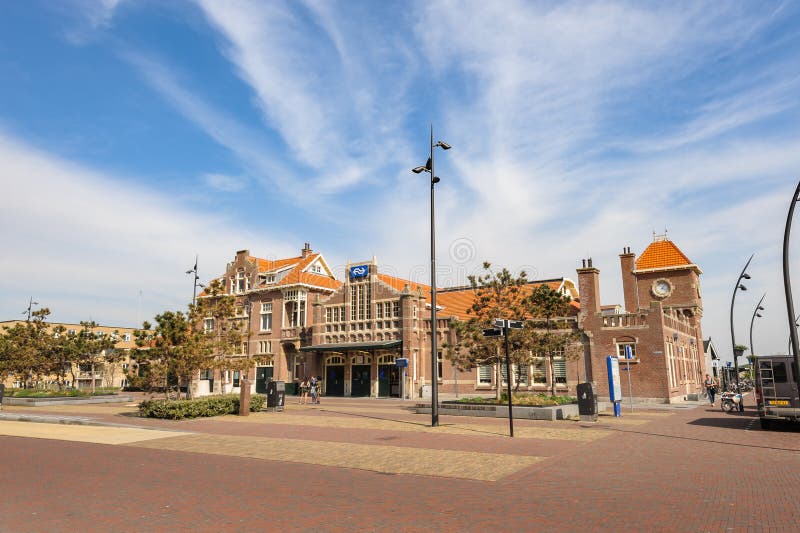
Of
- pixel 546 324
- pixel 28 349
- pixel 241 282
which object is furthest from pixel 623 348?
pixel 28 349

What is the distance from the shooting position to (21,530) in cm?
665

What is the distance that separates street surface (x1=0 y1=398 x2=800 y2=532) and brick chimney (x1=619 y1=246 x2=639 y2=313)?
2476cm

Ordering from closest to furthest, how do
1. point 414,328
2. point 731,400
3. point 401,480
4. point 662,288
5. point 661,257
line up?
point 401,480 → point 731,400 → point 414,328 → point 662,288 → point 661,257

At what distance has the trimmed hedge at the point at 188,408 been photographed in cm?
2122

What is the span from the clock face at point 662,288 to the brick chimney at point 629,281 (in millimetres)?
4393

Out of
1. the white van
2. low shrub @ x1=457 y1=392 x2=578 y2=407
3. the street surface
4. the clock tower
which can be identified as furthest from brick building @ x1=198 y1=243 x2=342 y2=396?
the white van

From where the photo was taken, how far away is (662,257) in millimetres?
47281

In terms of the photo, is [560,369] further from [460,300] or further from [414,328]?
[460,300]

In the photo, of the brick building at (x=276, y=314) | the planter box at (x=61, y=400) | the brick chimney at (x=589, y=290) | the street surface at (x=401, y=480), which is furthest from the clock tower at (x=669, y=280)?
the planter box at (x=61, y=400)

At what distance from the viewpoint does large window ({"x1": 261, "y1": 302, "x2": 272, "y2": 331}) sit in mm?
49994

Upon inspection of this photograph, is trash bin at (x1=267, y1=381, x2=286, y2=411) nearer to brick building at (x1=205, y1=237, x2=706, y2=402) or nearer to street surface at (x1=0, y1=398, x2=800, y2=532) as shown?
street surface at (x1=0, y1=398, x2=800, y2=532)

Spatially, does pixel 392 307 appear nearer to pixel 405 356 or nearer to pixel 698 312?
pixel 405 356

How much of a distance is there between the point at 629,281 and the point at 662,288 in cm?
598

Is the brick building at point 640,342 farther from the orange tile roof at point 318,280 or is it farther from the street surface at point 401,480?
the orange tile roof at point 318,280
